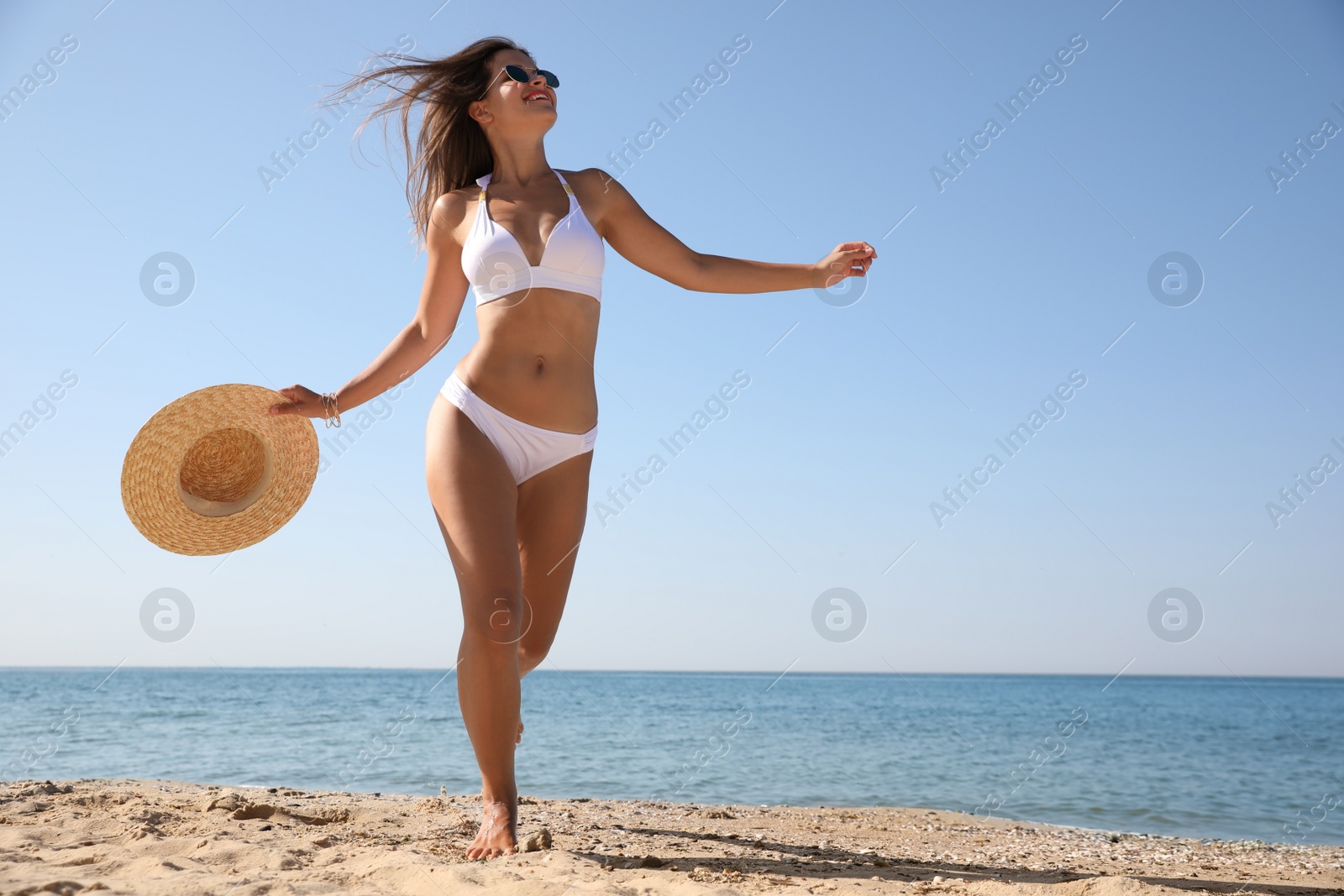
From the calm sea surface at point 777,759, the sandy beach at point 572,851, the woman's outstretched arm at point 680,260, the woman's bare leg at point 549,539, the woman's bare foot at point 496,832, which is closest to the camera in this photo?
the sandy beach at point 572,851

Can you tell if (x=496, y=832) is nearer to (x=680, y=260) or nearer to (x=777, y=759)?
(x=680, y=260)

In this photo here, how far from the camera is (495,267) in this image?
9.45ft

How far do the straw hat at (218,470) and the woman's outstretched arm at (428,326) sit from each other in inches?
5.3

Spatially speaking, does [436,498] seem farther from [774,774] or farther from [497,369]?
[774,774]

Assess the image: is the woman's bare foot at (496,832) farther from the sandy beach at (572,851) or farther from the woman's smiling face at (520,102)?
the woman's smiling face at (520,102)

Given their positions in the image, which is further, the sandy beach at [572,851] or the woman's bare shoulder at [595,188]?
the woman's bare shoulder at [595,188]

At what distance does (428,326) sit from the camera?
10.6 feet

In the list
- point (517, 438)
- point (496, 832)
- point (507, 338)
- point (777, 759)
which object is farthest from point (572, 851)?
point (777, 759)

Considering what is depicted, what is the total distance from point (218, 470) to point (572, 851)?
2.07 metres

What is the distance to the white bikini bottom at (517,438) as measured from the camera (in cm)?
283

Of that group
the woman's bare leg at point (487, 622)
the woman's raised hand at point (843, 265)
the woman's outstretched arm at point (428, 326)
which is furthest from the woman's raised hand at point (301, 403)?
the woman's raised hand at point (843, 265)

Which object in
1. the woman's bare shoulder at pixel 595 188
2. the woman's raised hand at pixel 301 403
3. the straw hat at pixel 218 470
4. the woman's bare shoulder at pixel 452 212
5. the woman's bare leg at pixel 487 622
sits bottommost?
the woman's bare leg at pixel 487 622

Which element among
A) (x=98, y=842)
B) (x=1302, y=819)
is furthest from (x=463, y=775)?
(x=1302, y=819)

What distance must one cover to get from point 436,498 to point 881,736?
514 inches
